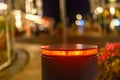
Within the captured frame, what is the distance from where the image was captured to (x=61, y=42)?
52.3 ft

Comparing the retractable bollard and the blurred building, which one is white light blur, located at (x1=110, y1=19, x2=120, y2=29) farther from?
the retractable bollard

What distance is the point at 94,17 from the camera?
1961cm

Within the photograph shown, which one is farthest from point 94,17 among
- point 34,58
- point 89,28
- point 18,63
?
point 18,63

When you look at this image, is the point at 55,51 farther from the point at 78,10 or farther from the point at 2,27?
the point at 78,10

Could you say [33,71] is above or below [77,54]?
below

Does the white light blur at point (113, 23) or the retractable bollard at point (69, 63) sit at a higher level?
the white light blur at point (113, 23)

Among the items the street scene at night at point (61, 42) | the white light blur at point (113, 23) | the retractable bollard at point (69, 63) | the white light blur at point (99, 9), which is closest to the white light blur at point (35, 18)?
the street scene at night at point (61, 42)

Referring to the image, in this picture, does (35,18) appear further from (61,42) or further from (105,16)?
(61,42)

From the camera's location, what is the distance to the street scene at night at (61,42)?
2723 millimetres

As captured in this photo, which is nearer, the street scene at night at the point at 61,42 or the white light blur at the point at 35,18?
the street scene at night at the point at 61,42

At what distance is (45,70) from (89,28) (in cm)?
1642

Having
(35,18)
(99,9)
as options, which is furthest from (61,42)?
(35,18)

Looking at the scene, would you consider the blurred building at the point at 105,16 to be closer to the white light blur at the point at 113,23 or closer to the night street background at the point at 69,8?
the white light blur at the point at 113,23

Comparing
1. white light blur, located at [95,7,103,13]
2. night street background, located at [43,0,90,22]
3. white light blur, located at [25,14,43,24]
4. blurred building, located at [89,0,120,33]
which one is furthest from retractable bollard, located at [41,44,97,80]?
white light blur, located at [25,14,43,24]
